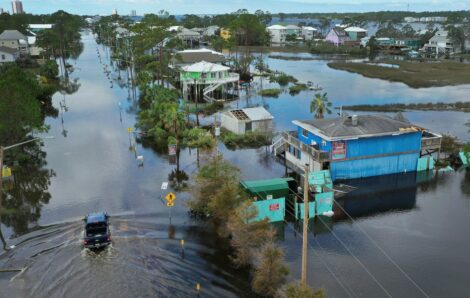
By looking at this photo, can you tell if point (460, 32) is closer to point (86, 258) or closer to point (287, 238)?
point (287, 238)

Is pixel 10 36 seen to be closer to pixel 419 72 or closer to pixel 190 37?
pixel 190 37

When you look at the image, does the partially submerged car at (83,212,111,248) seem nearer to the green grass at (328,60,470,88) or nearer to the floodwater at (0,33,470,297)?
the floodwater at (0,33,470,297)

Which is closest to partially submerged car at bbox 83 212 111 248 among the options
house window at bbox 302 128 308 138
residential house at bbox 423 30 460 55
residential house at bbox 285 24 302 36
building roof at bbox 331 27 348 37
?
house window at bbox 302 128 308 138

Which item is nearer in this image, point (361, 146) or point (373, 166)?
point (361, 146)

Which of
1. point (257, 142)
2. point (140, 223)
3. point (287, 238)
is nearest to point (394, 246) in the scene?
point (287, 238)

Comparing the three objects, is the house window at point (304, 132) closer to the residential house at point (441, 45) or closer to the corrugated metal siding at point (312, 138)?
the corrugated metal siding at point (312, 138)

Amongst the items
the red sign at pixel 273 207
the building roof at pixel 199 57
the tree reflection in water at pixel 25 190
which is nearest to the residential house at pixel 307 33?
the building roof at pixel 199 57

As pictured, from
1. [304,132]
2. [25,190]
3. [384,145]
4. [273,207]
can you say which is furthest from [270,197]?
[25,190]
